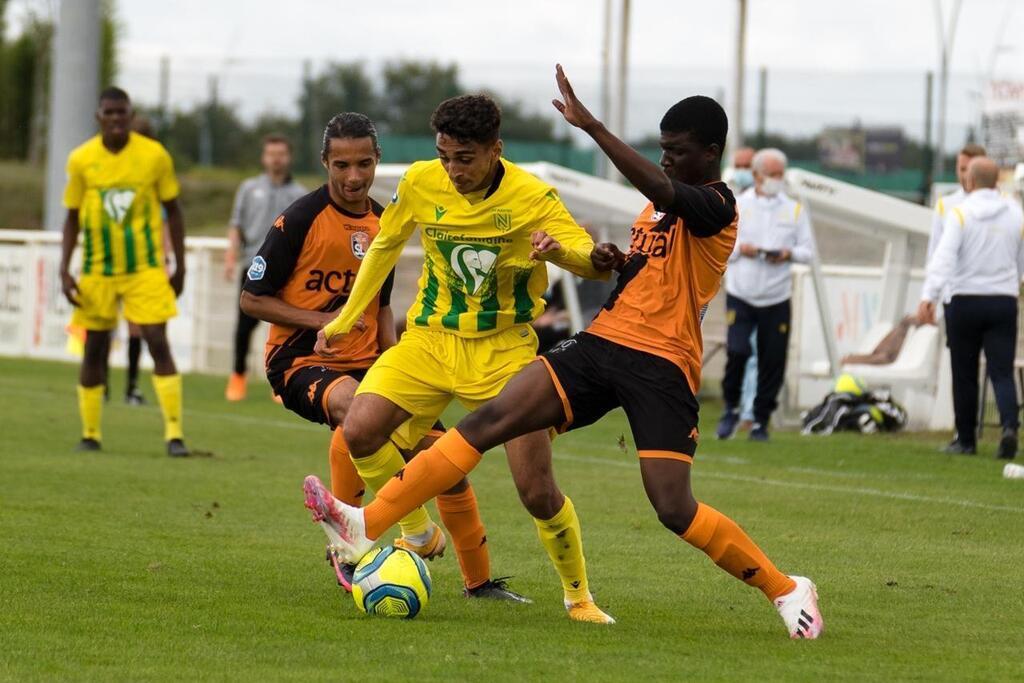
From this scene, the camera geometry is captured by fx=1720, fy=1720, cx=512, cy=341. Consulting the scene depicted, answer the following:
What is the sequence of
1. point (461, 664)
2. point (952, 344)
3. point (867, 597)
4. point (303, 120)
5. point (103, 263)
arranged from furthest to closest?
point (303, 120) < point (952, 344) < point (103, 263) < point (867, 597) < point (461, 664)

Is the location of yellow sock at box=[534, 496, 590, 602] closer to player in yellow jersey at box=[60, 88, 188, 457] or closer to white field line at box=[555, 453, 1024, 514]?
white field line at box=[555, 453, 1024, 514]

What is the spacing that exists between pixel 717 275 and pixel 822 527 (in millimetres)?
A: 3335

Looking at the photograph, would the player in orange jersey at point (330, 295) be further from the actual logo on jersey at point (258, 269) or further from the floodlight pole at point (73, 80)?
the floodlight pole at point (73, 80)

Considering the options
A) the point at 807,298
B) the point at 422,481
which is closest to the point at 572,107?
the point at 422,481

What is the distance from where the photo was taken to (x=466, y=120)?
20.4ft

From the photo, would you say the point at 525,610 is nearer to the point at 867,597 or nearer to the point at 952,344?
the point at 867,597

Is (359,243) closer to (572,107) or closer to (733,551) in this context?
A: (572,107)

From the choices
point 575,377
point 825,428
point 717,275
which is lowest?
point 825,428

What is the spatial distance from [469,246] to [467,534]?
118cm

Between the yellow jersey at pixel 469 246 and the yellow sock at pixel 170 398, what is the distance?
217 inches

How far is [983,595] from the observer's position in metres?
7.11

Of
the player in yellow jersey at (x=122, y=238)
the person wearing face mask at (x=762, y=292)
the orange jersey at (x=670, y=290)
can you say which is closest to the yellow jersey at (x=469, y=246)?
the orange jersey at (x=670, y=290)

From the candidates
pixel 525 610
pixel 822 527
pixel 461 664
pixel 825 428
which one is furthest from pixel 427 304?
pixel 825 428

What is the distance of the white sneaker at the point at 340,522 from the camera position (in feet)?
19.8
